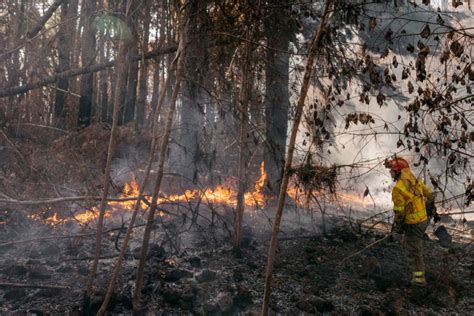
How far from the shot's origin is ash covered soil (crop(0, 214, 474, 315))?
5.45 metres

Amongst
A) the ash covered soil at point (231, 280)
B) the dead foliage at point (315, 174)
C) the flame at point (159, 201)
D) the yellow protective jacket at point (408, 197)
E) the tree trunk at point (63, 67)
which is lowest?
the ash covered soil at point (231, 280)

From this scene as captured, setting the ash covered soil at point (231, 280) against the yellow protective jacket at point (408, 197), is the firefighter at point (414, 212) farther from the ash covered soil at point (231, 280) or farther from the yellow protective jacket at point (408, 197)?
the ash covered soil at point (231, 280)

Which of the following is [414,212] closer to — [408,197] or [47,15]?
[408,197]

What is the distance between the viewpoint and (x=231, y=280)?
20.9 ft

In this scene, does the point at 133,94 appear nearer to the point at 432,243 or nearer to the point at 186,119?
the point at 186,119

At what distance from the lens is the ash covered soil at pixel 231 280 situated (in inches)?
215

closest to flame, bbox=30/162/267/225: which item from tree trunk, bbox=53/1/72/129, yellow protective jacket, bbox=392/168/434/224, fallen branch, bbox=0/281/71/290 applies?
fallen branch, bbox=0/281/71/290

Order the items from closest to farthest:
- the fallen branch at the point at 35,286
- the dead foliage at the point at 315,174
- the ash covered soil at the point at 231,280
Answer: the dead foliage at the point at 315,174
the fallen branch at the point at 35,286
the ash covered soil at the point at 231,280

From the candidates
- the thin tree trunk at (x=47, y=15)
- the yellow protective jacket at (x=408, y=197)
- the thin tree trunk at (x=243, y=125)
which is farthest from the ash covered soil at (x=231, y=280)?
the thin tree trunk at (x=47, y=15)

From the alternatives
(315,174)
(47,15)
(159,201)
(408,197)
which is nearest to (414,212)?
(408,197)

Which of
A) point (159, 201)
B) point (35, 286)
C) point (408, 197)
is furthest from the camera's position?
point (159, 201)

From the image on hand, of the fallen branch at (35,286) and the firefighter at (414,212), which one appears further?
the firefighter at (414,212)

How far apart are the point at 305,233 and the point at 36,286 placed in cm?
521

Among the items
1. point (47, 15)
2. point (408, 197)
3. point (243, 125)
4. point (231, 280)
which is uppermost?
point (47, 15)
